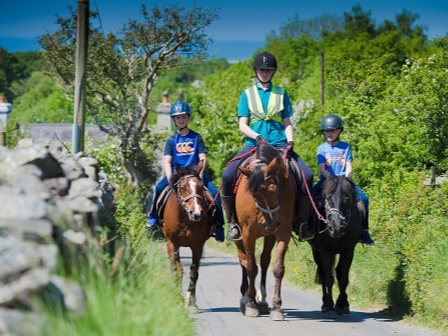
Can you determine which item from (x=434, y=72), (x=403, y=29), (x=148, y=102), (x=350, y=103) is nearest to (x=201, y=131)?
(x=148, y=102)

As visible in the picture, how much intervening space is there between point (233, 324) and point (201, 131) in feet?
110

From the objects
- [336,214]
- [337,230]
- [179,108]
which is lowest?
[337,230]

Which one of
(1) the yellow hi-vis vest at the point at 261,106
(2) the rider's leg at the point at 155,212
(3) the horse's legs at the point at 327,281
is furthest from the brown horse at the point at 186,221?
(3) the horse's legs at the point at 327,281

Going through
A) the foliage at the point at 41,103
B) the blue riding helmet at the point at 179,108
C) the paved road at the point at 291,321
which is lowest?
the paved road at the point at 291,321

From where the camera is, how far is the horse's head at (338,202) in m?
13.5

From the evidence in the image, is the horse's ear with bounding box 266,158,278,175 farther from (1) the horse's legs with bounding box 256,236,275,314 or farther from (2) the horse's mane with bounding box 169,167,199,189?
(1) the horse's legs with bounding box 256,236,275,314

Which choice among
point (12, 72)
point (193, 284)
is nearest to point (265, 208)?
point (193, 284)

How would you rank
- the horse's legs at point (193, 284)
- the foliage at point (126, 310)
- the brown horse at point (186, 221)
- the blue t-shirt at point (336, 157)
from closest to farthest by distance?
the foliage at point (126, 310), the brown horse at point (186, 221), the horse's legs at point (193, 284), the blue t-shirt at point (336, 157)

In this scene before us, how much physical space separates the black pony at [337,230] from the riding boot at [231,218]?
1.20 metres

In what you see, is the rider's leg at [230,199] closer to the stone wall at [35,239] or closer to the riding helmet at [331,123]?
the riding helmet at [331,123]

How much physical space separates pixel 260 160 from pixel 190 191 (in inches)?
45.6

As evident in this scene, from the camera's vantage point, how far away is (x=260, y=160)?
42.6 ft

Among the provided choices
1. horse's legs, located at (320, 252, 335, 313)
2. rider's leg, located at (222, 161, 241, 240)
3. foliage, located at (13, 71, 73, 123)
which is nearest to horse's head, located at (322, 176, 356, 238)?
horse's legs, located at (320, 252, 335, 313)

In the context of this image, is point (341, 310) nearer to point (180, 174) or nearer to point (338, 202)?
point (338, 202)
